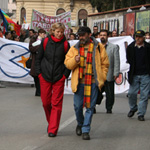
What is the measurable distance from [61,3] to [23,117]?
6064cm

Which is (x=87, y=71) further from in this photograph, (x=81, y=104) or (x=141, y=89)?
(x=141, y=89)

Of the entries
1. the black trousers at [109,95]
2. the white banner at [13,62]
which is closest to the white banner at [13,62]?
the white banner at [13,62]

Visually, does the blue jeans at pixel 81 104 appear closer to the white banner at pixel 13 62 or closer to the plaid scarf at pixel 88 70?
the plaid scarf at pixel 88 70

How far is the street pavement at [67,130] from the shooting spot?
6.96 meters

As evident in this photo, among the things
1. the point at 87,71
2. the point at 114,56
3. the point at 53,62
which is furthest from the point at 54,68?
→ the point at 114,56

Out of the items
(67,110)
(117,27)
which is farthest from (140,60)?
(117,27)

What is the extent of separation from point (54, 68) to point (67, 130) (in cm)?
115

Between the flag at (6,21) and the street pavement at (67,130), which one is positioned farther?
the flag at (6,21)

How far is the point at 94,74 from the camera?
293 inches

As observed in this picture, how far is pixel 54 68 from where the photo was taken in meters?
7.71

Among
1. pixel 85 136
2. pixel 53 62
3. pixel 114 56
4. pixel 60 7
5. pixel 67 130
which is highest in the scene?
pixel 60 7

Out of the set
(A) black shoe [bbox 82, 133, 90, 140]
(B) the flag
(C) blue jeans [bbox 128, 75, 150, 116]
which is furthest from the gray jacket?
(B) the flag

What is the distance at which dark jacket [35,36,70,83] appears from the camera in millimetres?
7707

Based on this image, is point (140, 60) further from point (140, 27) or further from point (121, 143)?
point (140, 27)
